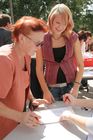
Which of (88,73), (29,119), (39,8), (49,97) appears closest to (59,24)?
(49,97)

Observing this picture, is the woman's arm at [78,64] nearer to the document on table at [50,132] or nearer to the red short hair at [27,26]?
the document on table at [50,132]

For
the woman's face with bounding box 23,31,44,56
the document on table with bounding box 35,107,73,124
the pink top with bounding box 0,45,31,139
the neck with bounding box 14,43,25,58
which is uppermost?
the woman's face with bounding box 23,31,44,56

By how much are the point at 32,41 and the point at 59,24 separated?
76cm

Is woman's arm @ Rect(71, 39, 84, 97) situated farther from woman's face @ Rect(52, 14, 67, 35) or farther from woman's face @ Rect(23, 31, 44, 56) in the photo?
woman's face @ Rect(23, 31, 44, 56)

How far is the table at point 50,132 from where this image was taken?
6.84 feet

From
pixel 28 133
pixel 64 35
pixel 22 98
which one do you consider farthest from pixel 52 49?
pixel 28 133

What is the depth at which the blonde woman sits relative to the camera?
9.56 feet

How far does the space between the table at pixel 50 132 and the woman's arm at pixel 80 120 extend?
3cm

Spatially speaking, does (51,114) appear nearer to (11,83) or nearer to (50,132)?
(50,132)

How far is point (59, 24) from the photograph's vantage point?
113 inches

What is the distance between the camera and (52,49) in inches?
119

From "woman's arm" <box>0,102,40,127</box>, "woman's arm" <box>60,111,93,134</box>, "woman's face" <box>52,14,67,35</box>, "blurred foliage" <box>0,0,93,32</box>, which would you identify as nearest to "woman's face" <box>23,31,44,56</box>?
"woman's arm" <box>0,102,40,127</box>

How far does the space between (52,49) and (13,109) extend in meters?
0.97

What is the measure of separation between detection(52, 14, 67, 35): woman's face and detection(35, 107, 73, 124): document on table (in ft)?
2.09
